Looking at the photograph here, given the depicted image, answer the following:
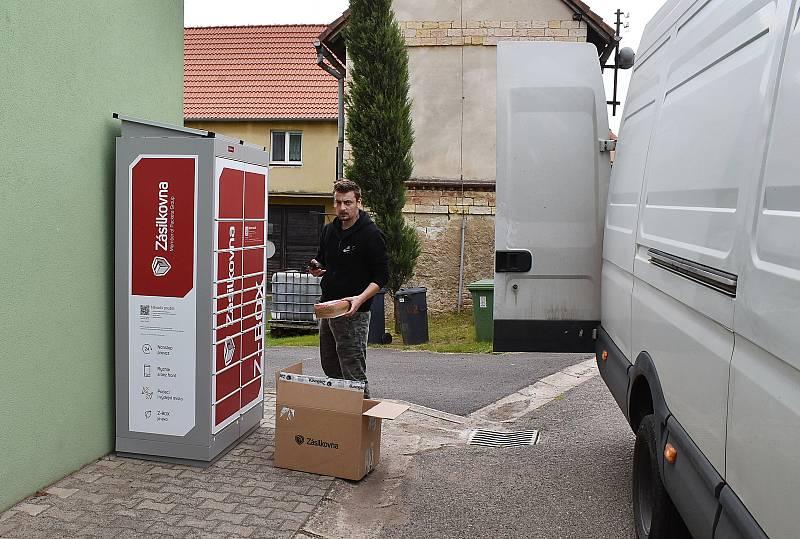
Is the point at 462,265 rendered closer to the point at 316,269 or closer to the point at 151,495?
the point at 316,269

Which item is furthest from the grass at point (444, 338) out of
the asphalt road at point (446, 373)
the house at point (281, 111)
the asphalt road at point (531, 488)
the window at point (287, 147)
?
the window at point (287, 147)

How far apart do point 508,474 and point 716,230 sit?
3.18m

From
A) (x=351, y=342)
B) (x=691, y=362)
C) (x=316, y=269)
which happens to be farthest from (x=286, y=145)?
(x=691, y=362)

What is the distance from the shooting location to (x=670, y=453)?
3.42 metres

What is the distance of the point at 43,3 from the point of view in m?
4.85

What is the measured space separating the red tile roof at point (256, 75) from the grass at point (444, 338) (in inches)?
420

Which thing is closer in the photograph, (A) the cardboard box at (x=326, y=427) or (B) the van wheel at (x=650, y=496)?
(B) the van wheel at (x=650, y=496)

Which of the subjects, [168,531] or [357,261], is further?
[357,261]

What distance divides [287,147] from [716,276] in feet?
80.3

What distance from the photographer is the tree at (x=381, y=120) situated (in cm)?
1434

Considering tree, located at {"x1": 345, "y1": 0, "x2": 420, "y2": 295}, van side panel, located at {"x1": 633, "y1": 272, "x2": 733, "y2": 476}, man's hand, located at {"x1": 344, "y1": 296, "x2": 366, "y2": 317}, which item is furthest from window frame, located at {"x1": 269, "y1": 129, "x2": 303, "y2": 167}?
van side panel, located at {"x1": 633, "y1": 272, "x2": 733, "y2": 476}

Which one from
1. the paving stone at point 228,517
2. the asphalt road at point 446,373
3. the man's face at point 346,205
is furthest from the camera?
the asphalt road at point 446,373

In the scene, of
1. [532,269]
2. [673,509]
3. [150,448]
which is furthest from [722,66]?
[150,448]

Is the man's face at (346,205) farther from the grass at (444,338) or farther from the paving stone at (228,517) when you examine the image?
the grass at (444,338)
